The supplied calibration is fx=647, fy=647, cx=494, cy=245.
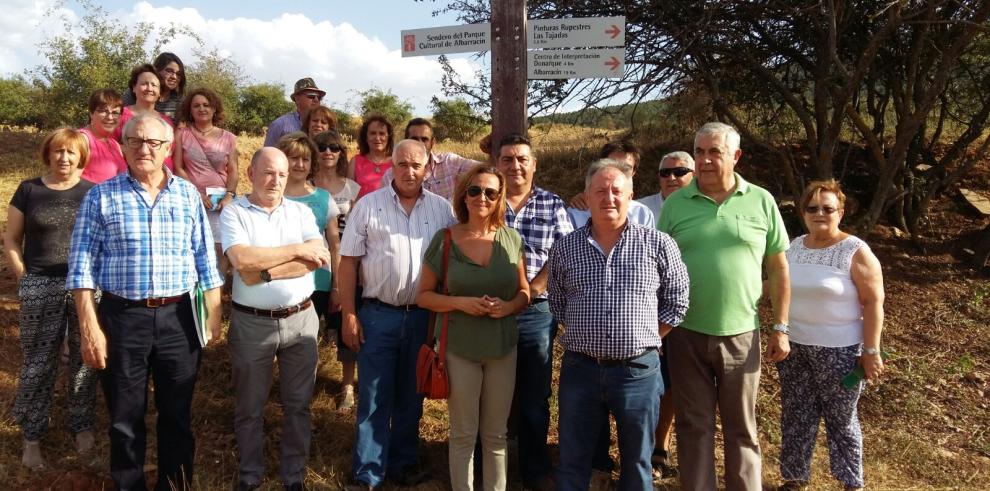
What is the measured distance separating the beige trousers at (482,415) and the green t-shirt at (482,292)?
89 mm

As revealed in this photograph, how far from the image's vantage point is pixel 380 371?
3.68 m

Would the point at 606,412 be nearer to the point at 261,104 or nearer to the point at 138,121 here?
the point at 138,121

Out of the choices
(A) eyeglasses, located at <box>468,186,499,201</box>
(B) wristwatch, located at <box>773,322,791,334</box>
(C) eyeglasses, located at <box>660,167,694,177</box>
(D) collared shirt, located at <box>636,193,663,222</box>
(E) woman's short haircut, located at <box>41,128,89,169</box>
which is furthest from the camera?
(D) collared shirt, located at <box>636,193,663,222</box>

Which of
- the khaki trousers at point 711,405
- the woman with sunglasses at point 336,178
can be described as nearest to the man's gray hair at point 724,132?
the khaki trousers at point 711,405

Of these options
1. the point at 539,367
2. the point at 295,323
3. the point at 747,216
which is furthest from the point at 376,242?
the point at 747,216

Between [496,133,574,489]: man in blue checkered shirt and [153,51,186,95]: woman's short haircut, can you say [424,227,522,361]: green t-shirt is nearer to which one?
[496,133,574,489]: man in blue checkered shirt

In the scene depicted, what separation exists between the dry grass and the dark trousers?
1.23 feet

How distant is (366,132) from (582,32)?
172 cm

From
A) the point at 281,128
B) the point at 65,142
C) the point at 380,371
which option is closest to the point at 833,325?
the point at 380,371

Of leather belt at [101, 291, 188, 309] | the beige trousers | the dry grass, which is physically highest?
leather belt at [101, 291, 188, 309]

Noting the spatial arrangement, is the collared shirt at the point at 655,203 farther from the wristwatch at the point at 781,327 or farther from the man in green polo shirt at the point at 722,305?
the wristwatch at the point at 781,327

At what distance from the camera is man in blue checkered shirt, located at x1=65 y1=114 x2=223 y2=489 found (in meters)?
3.18

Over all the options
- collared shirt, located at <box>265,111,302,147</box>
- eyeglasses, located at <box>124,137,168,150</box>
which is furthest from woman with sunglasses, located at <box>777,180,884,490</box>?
collared shirt, located at <box>265,111,302,147</box>

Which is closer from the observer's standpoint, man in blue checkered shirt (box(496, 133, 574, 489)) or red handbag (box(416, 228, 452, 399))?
red handbag (box(416, 228, 452, 399))
